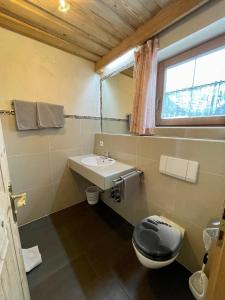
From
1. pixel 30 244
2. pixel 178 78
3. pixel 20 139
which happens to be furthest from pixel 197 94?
pixel 30 244

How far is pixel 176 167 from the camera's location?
1.21 meters

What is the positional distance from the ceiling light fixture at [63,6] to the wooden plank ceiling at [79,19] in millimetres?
31

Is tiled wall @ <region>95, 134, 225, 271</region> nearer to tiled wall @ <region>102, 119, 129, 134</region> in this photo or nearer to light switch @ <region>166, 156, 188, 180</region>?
light switch @ <region>166, 156, 188, 180</region>

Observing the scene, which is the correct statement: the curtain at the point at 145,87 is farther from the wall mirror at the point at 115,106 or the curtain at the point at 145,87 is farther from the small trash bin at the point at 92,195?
the small trash bin at the point at 92,195

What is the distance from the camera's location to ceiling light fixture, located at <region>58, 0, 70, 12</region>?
3.93 ft

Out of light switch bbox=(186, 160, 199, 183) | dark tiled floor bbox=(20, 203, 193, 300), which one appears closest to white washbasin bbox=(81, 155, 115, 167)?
dark tiled floor bbox=(20, 203, 193, 300)

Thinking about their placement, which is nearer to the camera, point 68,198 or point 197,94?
point 197,94

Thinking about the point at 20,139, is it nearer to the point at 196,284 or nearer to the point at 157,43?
the point at 157,43

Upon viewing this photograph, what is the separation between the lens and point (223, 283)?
52cm

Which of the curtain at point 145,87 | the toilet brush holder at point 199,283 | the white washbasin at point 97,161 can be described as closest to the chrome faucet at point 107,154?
the white washbasin at point 97,161

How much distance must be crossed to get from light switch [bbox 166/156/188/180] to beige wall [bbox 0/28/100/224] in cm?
139

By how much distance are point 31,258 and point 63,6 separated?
2320mm

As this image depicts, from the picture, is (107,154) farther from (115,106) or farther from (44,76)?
(44,76)

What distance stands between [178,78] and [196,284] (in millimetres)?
2017
